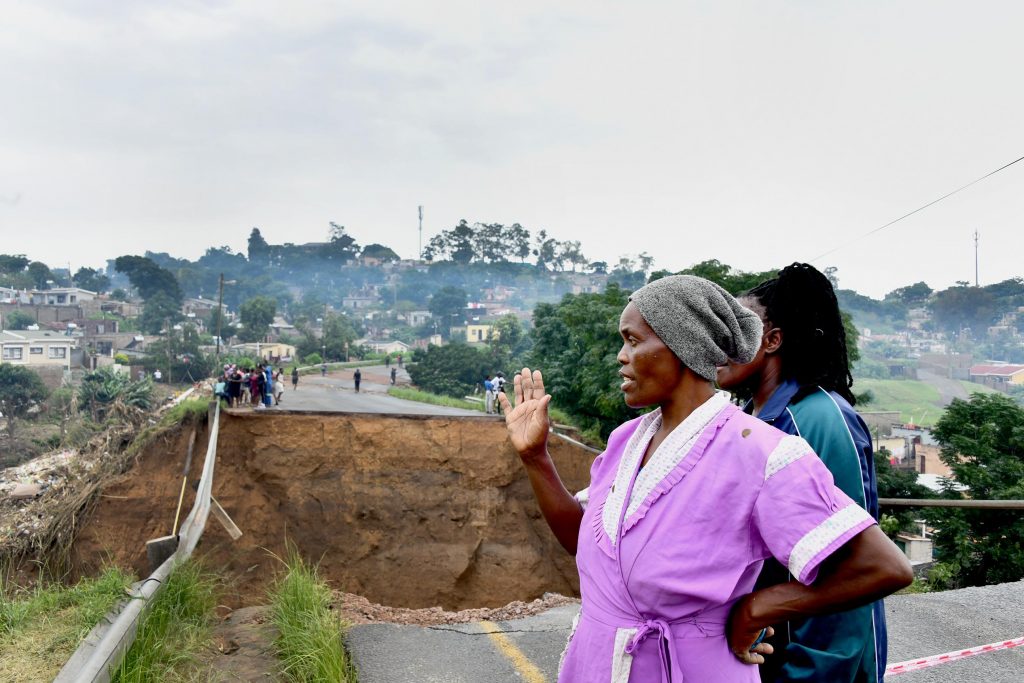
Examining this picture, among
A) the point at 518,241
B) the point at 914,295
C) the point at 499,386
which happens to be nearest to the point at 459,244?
the point at 518,241

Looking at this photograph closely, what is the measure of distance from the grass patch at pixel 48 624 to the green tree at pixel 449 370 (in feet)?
130

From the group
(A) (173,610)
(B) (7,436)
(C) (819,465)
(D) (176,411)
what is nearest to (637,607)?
(C) (819,465)

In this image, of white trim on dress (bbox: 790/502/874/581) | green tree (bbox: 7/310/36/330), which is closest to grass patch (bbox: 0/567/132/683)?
white trim on dress (bbox: 790/502/874/581)

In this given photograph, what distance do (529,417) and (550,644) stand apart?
3.49 m

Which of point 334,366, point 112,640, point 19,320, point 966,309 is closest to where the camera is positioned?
point 112,640

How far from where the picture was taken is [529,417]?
2238 mm

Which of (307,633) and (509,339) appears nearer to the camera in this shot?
(307,633)

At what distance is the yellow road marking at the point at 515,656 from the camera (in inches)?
184

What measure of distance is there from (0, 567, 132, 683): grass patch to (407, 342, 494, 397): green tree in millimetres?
39535

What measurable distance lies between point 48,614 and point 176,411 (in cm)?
1059

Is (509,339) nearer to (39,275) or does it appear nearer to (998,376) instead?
(998,376)

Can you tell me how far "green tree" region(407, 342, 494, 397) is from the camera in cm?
4534

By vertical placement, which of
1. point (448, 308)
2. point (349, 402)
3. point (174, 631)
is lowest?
point (349, 402)

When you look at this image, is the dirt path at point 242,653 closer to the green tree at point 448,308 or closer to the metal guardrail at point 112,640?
the metal guardrail at point 112,640
